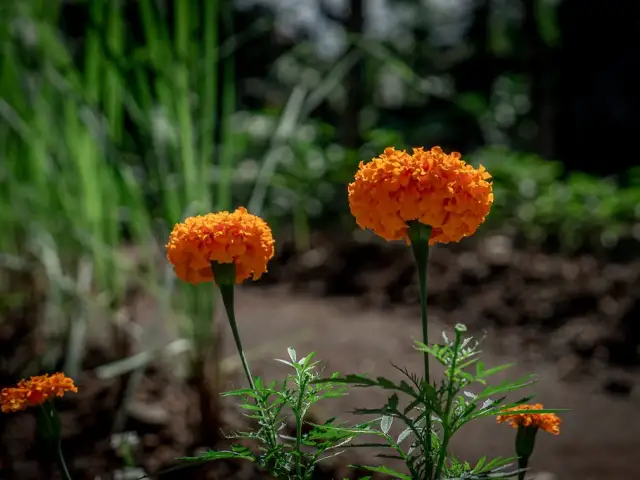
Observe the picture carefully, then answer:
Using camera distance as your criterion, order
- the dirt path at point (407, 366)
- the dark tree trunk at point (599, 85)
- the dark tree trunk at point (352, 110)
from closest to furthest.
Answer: the dirt path at point (407, 366) → the dark tree trunk at point (352, 110) → the dark tree trunk at point (599, 85)

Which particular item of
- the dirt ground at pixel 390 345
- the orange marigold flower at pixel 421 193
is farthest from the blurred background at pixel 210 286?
the orange marigold flower at pixel 421 193

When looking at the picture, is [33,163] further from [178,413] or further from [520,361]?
[520,361]

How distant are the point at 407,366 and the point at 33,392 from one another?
5.41 ft

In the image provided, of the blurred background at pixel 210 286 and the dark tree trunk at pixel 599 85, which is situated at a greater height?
the dark tree trunk at pixel 599 85

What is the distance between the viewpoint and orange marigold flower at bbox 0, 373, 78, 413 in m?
0.76

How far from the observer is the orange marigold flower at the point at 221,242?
2.51 feet

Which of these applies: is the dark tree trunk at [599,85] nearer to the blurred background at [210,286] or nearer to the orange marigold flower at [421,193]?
the blurred background at [210,286]

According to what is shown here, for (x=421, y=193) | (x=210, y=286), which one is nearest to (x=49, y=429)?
(x=421, y=193)

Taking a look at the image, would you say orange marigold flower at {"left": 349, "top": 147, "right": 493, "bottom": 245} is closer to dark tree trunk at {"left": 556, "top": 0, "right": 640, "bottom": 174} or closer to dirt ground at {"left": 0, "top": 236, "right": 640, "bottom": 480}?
dirt ground at {"left": 0, "top": 236, "right": 640, "bottom": 480}

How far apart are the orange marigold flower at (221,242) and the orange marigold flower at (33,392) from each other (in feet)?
0.52

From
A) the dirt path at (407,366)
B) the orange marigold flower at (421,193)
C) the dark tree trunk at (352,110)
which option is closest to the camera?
the orange marigold flower at (421,193)

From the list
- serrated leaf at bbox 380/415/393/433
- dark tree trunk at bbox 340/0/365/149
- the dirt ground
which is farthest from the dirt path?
dark tree trunk at bbox 340/0/365/149

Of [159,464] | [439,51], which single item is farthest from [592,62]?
[159,464]

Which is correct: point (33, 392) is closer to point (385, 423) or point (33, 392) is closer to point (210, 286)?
point (385, 423)
